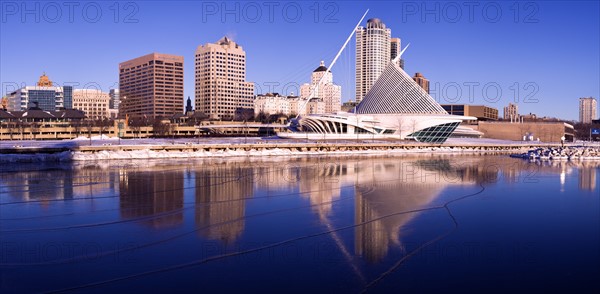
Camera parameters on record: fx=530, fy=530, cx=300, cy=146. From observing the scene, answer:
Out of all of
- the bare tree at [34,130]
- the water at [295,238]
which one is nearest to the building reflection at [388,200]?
the water at [295,238]

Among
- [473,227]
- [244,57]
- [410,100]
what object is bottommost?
[473,227]

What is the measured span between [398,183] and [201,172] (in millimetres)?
9555

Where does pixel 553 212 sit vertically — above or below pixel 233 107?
below

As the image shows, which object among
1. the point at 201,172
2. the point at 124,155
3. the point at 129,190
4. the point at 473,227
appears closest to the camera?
the point at 473,227

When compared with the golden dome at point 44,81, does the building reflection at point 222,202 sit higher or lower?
lower

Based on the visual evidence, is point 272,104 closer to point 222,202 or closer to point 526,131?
point 526,131

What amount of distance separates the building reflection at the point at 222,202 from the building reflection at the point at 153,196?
653 mm

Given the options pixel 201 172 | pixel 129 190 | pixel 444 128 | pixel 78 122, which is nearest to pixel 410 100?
pixel 444 128

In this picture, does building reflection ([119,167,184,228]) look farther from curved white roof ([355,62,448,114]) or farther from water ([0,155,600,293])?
curved white roof ([355,62,448,114])

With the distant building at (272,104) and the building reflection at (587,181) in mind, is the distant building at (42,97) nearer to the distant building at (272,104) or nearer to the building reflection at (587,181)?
the distant building at (272,104)

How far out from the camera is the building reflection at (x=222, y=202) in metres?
11.5

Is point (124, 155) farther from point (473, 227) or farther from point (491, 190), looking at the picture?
point (473, 227)

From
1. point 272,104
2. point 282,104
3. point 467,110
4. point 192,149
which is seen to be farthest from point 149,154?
point 282,104

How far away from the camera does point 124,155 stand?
36094 mm
